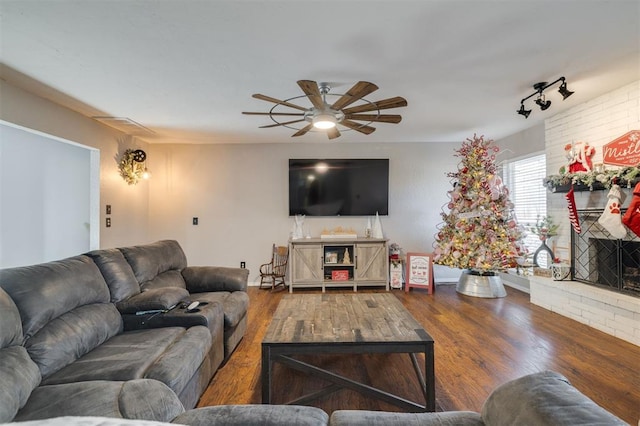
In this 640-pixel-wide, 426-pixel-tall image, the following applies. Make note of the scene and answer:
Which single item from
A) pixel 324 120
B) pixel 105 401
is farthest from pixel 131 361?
pixel 324 120

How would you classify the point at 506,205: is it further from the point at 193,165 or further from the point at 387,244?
the point at 193,165

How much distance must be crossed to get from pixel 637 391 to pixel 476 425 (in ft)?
6.45

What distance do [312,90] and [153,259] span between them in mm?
2130

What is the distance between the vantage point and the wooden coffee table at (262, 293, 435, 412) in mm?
1806

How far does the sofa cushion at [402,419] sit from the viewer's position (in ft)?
3.46

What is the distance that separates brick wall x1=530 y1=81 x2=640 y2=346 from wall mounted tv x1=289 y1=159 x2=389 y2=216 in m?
2.28

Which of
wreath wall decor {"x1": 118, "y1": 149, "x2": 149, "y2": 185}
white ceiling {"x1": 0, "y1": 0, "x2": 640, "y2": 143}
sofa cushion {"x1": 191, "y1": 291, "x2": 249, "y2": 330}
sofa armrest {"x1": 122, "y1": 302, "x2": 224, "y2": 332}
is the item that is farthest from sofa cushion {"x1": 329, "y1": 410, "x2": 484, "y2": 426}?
wreath wall decor {"x1": 118, "y1": 149, "x2": 149, "y2": 185}

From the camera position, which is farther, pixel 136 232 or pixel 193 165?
pixel 193 165

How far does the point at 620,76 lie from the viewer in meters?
2.67

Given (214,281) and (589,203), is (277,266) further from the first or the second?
(589,203)

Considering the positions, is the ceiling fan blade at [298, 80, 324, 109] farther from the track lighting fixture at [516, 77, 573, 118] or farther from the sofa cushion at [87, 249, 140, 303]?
the track lighting fixture at [516, 77, 573, 118]

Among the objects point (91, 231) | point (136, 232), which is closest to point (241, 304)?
point (91, 231)

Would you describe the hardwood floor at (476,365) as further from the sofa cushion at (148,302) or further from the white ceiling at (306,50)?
the white ceiling at (306,50)

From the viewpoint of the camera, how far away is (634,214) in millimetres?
2650
